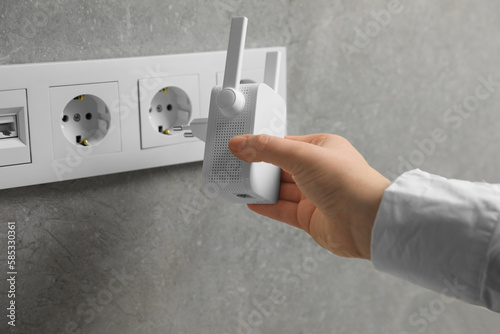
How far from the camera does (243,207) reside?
2.10 feet

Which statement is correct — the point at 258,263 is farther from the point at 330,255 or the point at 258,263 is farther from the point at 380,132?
the point at 380,132

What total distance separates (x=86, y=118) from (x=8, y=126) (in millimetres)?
67

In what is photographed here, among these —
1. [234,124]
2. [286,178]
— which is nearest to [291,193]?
[286,178]

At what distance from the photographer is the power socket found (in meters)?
0.47

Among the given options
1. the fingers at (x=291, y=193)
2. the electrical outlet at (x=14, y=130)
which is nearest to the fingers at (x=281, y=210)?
the fingers at (x=291, y=193)

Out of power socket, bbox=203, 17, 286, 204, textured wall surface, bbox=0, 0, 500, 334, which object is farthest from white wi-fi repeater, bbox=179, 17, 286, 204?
textured wall surface, bbox=0, 0, 500, 334

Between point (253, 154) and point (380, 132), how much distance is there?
0.31 meters

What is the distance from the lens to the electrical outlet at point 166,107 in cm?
53

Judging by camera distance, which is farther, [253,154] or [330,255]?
[330,255]

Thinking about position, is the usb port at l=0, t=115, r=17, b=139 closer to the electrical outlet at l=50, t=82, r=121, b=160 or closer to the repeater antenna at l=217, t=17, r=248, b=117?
the electrical outlet at l=50, t=82, r=121, b=160

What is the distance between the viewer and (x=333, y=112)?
0.68m

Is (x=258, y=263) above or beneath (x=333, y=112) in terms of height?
beneath

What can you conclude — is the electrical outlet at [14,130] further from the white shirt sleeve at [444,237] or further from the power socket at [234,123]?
the white shirt sleeve at [444,237]

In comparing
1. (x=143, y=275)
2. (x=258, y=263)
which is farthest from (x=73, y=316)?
(x=258, y=263)
